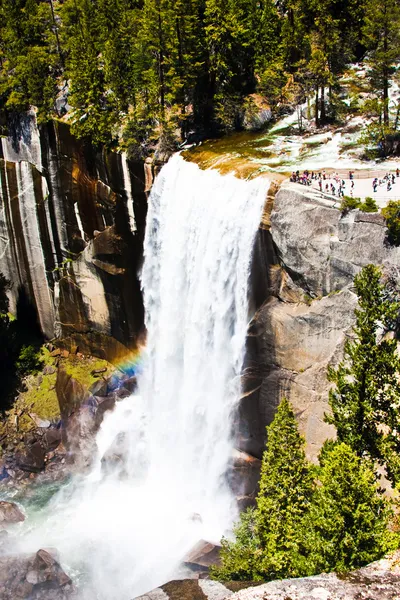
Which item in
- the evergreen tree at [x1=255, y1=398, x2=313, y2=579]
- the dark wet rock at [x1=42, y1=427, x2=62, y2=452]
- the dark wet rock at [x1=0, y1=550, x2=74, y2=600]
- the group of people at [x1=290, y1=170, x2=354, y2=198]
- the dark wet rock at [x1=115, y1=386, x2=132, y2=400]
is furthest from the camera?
the dark wet rock at [x1=115, y1=386, x2=132, y2=400]

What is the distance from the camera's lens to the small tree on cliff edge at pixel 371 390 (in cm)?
2405

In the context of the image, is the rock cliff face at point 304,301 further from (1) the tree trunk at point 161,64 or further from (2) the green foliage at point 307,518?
(1) the tree trunk at point 161,64

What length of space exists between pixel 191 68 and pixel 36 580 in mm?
42260

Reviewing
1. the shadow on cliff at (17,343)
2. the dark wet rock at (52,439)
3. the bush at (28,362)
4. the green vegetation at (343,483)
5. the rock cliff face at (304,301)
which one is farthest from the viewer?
the bush at (28,362)

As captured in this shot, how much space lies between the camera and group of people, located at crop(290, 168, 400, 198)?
33.4 meters

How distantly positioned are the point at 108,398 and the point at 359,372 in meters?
28.5

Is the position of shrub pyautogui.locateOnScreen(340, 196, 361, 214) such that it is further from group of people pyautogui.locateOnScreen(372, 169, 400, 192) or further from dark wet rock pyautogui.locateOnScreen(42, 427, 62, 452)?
dark wet rock pyautogui.locateOnScreen(42, 427, 62, 452)

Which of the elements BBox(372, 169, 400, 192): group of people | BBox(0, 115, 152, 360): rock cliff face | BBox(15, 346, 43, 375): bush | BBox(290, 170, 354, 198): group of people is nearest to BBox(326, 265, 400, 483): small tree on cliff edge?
BBox(290, 170, 354, 198): group of people

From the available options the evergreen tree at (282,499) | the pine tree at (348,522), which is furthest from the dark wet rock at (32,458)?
the pine tree at (348,522)

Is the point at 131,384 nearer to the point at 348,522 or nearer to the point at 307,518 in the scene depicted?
the point at 307,518

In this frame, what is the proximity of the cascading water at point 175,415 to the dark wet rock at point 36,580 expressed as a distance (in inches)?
56.3

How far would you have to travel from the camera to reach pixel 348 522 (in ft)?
70.3

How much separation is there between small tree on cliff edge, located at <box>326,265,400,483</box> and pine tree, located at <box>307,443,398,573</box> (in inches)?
121

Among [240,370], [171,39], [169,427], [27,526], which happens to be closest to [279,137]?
[171,39]
